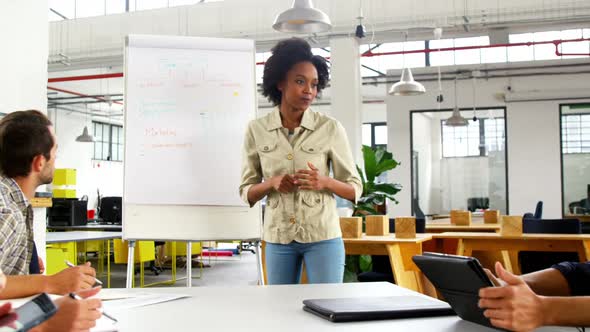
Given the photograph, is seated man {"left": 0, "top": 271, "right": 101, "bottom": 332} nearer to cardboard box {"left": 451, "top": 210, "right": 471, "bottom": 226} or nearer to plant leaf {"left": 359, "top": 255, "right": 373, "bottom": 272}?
plant leaf {"left": 359, "top": 255, "right": 373, "bottom": 272}

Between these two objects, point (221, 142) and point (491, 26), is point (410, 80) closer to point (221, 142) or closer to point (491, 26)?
point (491, 26)

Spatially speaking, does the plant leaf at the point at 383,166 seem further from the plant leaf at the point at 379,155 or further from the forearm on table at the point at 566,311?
the forearm on table at the point at 566,311

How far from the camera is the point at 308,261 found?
8.29 feet

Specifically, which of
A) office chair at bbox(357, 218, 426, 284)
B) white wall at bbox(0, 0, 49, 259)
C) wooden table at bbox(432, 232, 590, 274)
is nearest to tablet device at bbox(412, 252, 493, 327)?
office chair at bbox(357, 218, 426, 284)

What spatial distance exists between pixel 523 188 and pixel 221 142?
8.96 metres

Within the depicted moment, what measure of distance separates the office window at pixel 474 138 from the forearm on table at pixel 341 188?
954cm

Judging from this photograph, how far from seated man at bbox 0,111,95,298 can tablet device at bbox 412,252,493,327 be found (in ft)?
3.76

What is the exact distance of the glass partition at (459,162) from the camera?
11734mm

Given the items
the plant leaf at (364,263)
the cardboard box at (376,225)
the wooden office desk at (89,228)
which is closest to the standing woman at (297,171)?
the cardboard box at (376,225)

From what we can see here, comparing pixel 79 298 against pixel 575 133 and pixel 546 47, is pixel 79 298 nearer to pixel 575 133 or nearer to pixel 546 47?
pixel 575 133

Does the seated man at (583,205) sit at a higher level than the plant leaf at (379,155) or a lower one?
lower

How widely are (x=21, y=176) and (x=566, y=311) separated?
1.73m

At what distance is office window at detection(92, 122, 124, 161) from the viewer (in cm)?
1814

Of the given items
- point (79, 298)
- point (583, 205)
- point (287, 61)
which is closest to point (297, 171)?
point (287, 61)
